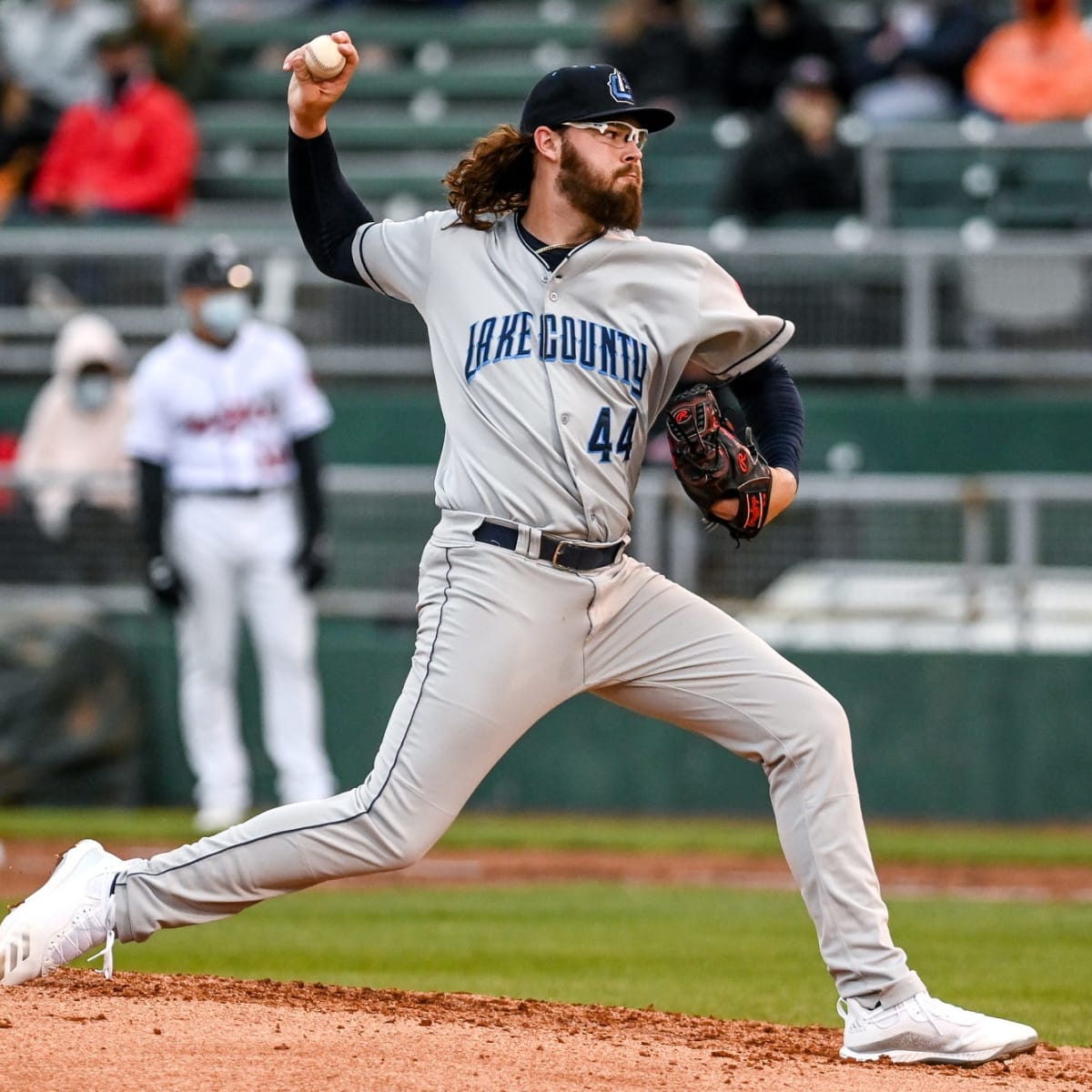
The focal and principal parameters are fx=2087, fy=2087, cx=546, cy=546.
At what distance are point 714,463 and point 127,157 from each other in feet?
37.2

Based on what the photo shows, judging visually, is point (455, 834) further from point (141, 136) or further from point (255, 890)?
point (141, 136)

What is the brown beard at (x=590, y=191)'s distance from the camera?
4.94 m

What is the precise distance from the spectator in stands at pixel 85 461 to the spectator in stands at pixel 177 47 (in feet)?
13.7

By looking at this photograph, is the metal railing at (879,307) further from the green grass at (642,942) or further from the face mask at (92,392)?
the green grass at (642,942)

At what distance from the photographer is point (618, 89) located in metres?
4.96

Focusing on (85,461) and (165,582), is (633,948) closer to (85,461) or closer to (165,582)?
(165,582)

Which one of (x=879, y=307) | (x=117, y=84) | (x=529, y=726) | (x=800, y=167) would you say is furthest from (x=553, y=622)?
(x=117, y=84)

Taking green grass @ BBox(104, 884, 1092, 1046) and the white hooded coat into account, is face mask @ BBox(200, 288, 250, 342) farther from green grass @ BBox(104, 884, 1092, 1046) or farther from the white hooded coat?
green grass @ BBox(104, 884, 1092, 1046)

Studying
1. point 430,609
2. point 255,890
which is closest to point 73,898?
point 255,890

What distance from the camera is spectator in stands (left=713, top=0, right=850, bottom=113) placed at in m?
14.8

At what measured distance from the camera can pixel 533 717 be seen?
16.0 ft

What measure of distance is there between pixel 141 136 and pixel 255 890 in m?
11.3

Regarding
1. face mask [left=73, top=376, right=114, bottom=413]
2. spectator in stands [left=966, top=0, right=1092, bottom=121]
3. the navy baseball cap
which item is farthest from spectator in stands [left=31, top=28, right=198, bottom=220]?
the navy baseball cap

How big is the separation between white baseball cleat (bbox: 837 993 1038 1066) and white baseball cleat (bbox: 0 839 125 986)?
1.80 meters
